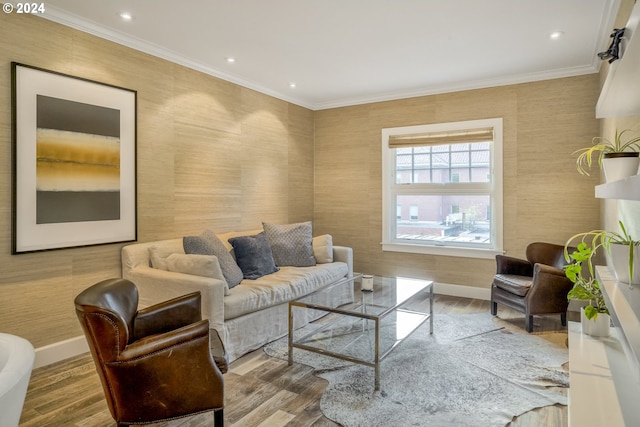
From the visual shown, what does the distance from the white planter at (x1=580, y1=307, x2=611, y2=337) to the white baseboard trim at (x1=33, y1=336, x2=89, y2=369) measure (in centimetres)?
358

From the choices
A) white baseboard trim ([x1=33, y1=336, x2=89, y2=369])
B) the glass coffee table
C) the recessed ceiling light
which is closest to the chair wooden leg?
the glass coffee table

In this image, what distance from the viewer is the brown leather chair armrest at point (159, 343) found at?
1.76 meters

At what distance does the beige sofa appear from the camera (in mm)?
2854

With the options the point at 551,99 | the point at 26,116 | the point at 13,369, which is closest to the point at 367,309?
the point at 13,369

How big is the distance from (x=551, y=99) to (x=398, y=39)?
205 cm

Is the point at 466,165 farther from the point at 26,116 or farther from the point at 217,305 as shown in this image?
the point at 26,116

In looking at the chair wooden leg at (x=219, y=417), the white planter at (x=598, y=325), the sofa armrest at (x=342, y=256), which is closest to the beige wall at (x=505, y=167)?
the sofa armrest at (x=342, y=256)

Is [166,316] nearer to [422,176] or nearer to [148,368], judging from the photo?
[148,368]

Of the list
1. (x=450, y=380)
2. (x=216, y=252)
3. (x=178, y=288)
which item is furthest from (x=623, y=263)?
(x=216, y=252)

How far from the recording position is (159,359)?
1790 mm

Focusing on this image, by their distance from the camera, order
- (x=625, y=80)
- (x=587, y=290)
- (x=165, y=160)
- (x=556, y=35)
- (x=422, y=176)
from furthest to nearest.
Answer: (x=422, y=176)
(x=165, y=160)
(x=556, y=35)
(x=587, y=290)
(x=625, y=80)

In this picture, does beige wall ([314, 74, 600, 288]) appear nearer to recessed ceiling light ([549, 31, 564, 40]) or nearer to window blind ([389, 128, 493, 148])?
window blind ([389, 128, 493, 148])

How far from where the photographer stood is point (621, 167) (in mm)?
1757

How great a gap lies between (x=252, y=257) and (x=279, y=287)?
54cm
